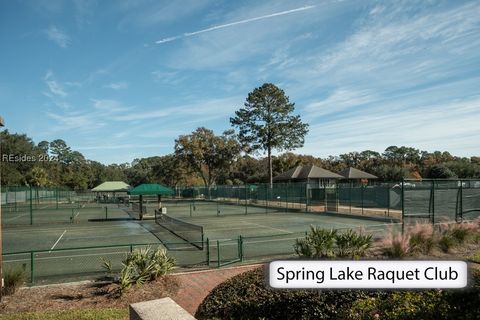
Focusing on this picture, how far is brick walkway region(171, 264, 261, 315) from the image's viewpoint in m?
9.87

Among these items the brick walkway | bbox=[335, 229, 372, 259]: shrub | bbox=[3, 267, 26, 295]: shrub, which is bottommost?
the brick walkway

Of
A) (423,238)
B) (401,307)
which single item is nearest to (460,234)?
(423,238)

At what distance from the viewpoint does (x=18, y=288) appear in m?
10.7

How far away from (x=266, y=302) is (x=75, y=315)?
180 inches

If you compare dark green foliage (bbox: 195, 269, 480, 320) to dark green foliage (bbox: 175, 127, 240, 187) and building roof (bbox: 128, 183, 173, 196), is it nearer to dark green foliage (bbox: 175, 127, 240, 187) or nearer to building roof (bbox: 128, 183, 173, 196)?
building roof (bbox: 128, 183, 173, 196)

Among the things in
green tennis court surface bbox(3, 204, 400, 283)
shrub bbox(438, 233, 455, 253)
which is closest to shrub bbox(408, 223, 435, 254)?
shrub bbox(438, 233, 455, 253)

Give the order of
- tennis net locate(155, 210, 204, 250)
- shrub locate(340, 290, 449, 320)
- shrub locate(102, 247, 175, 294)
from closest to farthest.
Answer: shrub locate(340, 290, 449, 320)
shrub locate(102, 247, 175, 294)
tennis net locate(155, 210, 204, 250)

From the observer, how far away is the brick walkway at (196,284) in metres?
9.87

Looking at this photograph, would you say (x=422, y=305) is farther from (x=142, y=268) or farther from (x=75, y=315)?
(x=142, y=268)

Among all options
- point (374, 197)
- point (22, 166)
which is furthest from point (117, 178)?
point (374, 197)

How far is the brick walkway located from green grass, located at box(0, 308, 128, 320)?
1448mm

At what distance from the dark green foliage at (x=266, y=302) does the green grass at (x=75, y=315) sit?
2512 millimetres

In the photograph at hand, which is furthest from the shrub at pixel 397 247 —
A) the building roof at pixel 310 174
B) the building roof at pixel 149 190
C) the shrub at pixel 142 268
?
the building roof at pixel 310 174

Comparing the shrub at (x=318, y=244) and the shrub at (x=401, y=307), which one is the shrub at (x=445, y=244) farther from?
the shrub at (x=401, y=307)
